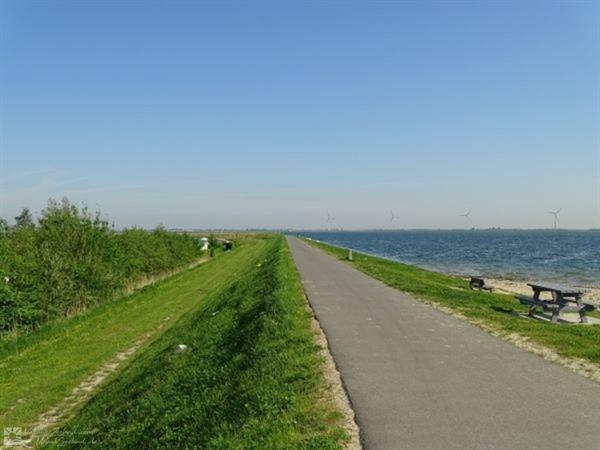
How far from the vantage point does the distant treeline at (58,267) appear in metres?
19.7

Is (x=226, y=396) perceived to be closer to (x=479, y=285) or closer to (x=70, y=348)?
(x=70, y=348)

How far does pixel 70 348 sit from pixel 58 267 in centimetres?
645

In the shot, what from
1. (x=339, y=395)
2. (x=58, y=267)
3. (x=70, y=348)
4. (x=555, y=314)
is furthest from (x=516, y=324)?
(x=58, y=267)

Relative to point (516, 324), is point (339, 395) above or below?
below

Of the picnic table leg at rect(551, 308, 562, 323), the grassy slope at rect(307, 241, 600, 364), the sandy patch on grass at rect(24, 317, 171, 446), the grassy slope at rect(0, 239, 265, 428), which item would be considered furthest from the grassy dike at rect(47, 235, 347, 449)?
the picnic table leg at rect(551, 308, 562, 323)

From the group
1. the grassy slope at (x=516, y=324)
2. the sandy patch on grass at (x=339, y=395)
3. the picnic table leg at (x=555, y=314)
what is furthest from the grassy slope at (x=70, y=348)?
the picnic table leg at (x=555, y=314)

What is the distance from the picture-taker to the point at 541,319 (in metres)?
14.7

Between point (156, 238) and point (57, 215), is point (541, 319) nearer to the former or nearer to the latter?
point (57, 215)

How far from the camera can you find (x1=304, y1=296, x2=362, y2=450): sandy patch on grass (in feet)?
19.0

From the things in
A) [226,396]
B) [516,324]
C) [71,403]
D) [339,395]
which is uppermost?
[516,324]

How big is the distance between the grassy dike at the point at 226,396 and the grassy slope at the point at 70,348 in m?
A: 1.52

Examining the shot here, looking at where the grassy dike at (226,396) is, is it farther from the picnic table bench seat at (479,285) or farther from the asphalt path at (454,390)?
the picnic table bench seat at (479,285)

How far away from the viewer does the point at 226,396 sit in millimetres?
7898

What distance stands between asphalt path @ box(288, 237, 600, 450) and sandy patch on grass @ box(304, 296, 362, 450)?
0.10 meters
